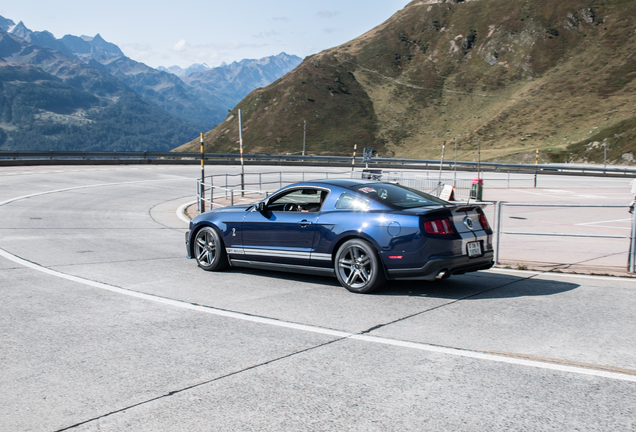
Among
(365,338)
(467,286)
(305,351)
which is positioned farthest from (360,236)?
(305,351)

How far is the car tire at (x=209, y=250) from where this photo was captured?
8586 mm

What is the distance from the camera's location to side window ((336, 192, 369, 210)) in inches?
287

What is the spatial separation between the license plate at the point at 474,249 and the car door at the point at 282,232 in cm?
205

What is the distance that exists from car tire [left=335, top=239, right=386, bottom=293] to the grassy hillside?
269ft

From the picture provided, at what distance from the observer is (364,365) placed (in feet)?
14.6

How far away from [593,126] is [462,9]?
237ft

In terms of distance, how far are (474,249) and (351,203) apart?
1693 millimetres

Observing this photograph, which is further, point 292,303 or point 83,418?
point 292,303

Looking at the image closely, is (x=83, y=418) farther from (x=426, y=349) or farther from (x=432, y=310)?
(x=432, y=310)

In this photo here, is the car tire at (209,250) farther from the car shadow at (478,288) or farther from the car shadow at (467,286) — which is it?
the car shadow at (478,288)

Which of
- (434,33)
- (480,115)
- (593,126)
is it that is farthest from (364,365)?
(434,33)

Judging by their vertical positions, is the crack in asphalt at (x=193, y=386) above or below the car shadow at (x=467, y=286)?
below

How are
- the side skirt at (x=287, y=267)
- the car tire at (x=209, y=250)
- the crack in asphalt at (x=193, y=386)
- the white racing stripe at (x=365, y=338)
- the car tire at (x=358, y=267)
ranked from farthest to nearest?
the car tire at (x=209, y=250)
the side skirt at (x=287, y=267)
the car tire at (x=358, y=267)
the white racing stripe at (x=365, y=338)
the crack in asphalt at (x=193, y=386)

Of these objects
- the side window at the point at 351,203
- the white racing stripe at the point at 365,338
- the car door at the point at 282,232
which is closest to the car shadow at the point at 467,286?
the car door at the point at 282,232
